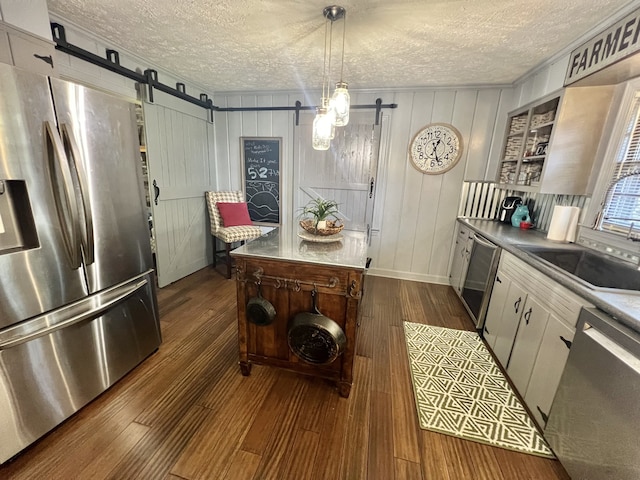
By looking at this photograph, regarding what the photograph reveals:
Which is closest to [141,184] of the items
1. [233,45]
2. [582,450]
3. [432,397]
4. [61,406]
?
[61,406]

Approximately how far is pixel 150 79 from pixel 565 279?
386 centimetres

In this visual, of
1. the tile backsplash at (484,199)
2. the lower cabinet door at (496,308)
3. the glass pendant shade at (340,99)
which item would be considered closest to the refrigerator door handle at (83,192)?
the glass pendant shade at (340,99)

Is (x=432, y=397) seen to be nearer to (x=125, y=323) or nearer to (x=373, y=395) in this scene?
(x=373, y=395)

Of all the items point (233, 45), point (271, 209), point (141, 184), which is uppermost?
point (233, 45)

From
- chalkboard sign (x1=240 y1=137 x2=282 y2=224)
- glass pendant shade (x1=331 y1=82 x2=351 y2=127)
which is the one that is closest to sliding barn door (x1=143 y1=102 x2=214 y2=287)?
chalkboard sign (x1=240 y1=137 x2=282 y2=224)

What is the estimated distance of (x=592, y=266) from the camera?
186 cm

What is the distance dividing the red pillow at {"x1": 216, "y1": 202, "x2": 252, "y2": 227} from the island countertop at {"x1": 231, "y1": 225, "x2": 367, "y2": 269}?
70.5 inches

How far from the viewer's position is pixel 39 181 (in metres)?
1.25

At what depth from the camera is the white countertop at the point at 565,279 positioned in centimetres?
109

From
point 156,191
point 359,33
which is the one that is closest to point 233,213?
point 156,191

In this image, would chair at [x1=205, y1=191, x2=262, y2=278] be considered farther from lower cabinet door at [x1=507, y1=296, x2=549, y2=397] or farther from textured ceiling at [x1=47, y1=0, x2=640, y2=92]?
lower cabinet door at [x1=507, y1=296, x2=549, y2=397]

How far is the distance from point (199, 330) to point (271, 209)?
2.12m

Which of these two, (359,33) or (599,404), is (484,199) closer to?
(359,33)

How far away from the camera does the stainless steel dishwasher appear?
2.30m
